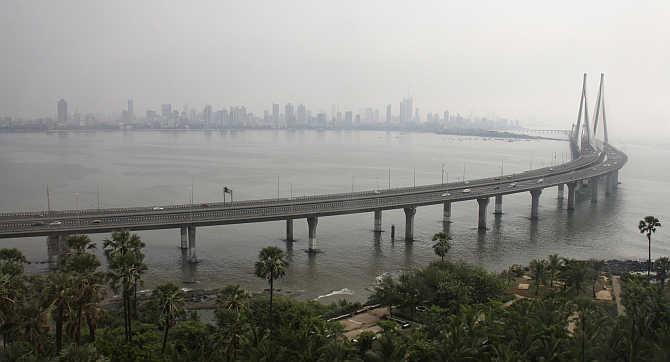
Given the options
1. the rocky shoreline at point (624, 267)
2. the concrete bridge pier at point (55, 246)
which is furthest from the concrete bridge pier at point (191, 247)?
the rocky shoreline at point (624, 267)

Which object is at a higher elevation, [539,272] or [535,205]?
[539,272]

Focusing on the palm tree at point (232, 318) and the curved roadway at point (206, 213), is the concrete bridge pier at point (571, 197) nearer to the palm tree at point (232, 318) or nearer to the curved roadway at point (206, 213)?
the curved roadway at point (206, 213)

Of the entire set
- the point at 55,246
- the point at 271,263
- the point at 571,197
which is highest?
the point at 271,263

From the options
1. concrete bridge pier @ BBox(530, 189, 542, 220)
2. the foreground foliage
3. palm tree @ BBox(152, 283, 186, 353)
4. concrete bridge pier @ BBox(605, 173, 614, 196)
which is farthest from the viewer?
concrete bridge pier @ BBox(605, 173, 614, 196)

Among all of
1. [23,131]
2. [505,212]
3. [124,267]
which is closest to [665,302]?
[124,267]

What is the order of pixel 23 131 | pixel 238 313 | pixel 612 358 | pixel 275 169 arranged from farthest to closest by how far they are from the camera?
pixel 23 131 < pixel 275 169 < pixel 238 313 < pixel 612 358

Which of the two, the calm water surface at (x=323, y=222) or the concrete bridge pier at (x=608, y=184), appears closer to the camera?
the calm water surface at (x=323, y=222)

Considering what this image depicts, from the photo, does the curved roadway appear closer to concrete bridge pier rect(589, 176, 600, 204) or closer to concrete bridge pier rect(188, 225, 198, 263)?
concrete bridge pier rect(188, 225, 198, 263)

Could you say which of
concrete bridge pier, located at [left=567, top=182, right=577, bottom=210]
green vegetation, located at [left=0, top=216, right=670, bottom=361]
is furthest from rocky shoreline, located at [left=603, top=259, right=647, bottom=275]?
concrete bridge pier, located at [left=567, top=182, right=577, bottom=210]

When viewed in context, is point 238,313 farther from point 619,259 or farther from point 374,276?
point 619,259

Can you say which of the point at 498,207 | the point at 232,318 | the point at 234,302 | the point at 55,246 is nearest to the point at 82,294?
the point at 232,318

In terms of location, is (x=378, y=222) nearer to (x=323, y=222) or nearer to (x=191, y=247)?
(x=323, y=222)
